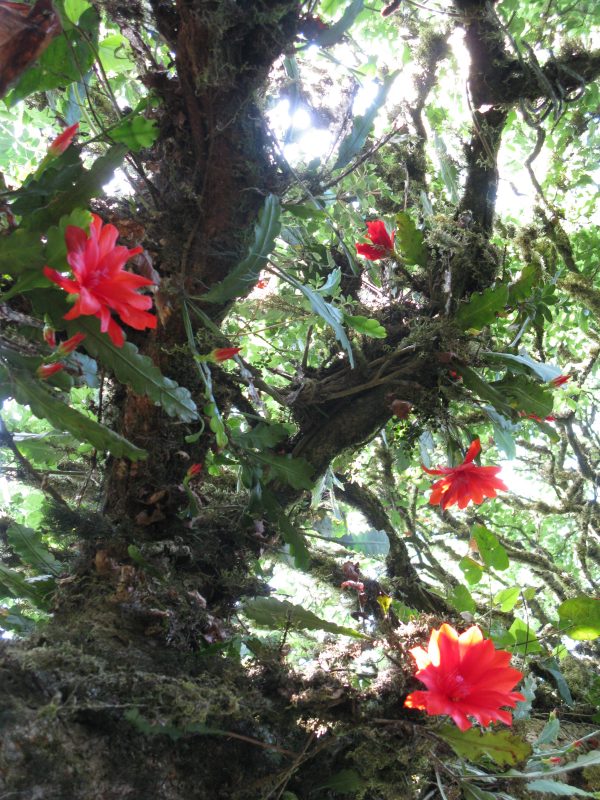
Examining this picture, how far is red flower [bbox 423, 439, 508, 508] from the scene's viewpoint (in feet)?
5.81

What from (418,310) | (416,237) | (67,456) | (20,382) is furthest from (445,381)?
(67,456)

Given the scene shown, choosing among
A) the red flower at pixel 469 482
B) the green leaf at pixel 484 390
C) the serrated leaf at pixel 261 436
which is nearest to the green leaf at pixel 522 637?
the red flower at pixel 469 482

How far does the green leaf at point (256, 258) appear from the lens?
137cm

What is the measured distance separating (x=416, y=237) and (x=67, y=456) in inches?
57.2

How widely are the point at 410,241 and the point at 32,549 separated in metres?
1.49

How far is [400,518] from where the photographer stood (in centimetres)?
311

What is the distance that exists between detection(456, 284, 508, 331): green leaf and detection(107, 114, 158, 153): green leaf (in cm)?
104

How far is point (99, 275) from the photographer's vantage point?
3.47ft

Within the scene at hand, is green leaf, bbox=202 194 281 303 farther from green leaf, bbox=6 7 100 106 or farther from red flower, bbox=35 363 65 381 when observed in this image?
green leaf, bbox=6 7 100 106

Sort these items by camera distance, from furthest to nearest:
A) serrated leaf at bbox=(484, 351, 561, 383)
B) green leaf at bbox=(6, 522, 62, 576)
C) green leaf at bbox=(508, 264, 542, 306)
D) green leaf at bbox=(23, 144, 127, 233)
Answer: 1. green leaf at bbox=(508, 264, 542, 306)
2. serrated leaf at bbox=(484, 351, 561, 383)
3. green leaf at bbox=(6, 522, 62, 576)
4. green leaf at bbox=(23, 144, 127, 233)

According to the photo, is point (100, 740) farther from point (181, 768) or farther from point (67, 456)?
point (67, 456)

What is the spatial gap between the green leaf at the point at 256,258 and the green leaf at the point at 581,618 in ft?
3.86

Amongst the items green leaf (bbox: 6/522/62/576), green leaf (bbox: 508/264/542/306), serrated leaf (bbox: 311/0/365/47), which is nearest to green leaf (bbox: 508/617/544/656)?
green leaf (bbox: 508/264/542/306)

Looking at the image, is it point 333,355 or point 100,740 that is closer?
point 100,740
